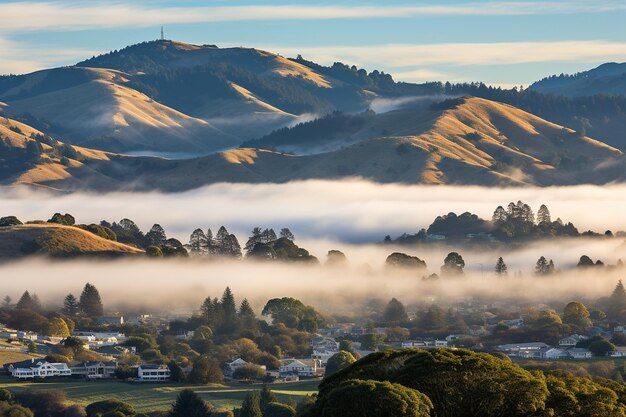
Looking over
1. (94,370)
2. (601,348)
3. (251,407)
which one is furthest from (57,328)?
(251,407)

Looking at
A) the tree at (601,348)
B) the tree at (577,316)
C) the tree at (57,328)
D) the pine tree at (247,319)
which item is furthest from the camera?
the tree at (577,316)

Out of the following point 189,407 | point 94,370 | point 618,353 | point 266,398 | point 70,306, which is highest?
point 70,306

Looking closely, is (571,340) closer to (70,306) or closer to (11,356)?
(11,356)

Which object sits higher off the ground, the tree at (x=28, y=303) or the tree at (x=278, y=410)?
the tree at (x=28, y=303)

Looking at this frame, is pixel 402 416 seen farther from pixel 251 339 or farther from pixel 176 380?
pixel 251 339

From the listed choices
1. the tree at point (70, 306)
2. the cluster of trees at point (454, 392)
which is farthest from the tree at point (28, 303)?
the cluster of trees at point (454, 392)

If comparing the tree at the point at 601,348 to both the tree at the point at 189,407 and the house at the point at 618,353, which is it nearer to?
the house at the point at 618,353

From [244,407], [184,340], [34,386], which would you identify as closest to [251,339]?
[184,340]
